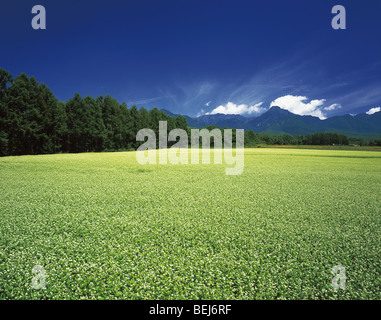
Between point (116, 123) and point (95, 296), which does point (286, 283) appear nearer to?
point (95, 296)

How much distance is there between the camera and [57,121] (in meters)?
41.8

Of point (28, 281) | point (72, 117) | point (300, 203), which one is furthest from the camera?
point (72, 117)

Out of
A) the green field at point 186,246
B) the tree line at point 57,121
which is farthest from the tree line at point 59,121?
the green field at point 186,246

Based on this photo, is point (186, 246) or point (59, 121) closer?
point (186, 246)

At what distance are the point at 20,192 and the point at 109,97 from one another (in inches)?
2131

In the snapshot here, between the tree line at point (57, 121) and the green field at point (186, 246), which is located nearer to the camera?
the green field at point (186, 246)

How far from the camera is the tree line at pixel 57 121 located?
35281 millimetres

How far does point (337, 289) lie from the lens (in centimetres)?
369

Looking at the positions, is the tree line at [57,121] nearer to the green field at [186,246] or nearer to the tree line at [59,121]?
the tree line at [59,121]

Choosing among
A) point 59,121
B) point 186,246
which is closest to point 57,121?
point 59,121

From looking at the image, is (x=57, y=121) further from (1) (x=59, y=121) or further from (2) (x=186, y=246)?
(2) (x=186, y=246)
